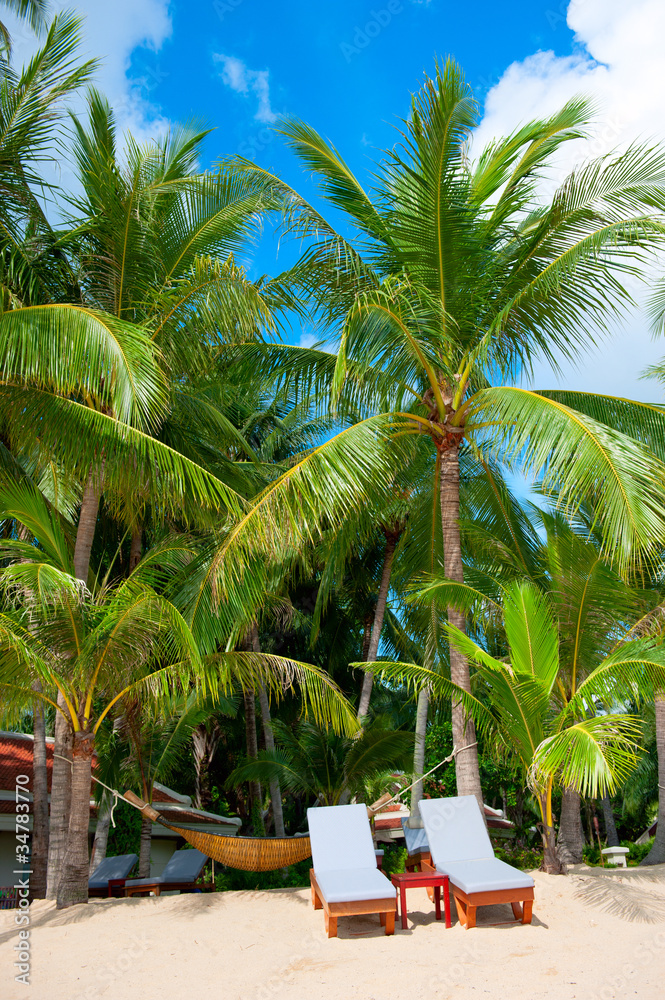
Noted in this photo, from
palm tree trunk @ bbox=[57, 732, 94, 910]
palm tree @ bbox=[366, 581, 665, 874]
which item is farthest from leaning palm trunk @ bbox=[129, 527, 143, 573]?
palm tree @ bbox=[366, 581, 665, 874]

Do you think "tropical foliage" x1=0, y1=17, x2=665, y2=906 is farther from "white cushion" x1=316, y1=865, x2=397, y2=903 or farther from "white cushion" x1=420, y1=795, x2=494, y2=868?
"white cushion" x1=316, y1=865, x2=397, y2=903

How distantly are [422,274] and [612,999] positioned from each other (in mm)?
6497

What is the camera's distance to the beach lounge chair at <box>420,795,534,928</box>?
5215 mm

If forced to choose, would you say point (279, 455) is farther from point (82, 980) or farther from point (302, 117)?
point (82, 980)

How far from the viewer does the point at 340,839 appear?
616 cm

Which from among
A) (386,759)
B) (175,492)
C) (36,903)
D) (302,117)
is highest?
(302,117)

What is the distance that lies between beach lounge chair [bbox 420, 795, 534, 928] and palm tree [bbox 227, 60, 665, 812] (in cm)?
93

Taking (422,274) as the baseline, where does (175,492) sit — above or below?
below

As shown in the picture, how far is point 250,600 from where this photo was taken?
7.75 metres

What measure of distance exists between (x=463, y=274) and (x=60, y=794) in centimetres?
688

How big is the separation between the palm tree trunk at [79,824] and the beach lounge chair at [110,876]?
9.80ft

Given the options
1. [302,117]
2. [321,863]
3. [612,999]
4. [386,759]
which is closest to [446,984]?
[612,999]

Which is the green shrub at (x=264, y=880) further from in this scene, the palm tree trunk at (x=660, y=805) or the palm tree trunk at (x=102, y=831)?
the palm tree trunk at (x=660, y=805)

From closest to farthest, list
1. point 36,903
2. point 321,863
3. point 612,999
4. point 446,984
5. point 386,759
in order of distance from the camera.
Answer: point 612,999 → point 446,984 → point 321,863 → point 36,903 → point 386,759
